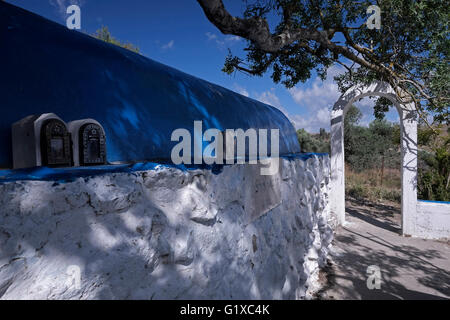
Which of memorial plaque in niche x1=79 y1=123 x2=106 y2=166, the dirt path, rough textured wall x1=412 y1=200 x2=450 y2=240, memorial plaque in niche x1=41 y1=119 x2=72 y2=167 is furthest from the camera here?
rough textured wall x1=412 y1=200 x2=450 y2=240

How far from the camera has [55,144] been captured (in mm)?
1283

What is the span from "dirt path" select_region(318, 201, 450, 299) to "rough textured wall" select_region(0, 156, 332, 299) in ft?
7.40

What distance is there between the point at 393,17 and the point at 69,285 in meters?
6.48

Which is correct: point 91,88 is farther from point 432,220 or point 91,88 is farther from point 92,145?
point 432,220

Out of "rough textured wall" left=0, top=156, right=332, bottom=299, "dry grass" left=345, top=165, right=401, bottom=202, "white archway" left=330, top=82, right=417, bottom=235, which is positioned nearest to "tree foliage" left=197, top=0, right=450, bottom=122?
"white archway" left=330, top=82, right=417, bottom=235

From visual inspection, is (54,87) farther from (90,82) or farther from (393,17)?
(393,17)

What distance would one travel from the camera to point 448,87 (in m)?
5.45

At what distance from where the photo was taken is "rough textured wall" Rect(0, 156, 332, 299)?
871 millimetres

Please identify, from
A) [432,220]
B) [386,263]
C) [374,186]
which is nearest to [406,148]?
[432,220]

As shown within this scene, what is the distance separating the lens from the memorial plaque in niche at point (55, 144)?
4.01ft

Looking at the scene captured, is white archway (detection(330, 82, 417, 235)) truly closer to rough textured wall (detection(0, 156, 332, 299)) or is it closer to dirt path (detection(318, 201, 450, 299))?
dirt path (detection(318, 201, 450, 299))

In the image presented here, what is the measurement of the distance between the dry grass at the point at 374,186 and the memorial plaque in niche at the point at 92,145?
1123 centimetres

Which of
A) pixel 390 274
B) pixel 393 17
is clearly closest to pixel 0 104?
pixel 390 274

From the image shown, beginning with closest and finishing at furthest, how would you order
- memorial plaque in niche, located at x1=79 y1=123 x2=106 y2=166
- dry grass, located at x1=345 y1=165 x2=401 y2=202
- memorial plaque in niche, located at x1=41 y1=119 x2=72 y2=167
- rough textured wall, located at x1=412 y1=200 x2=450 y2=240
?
memorial plaque in niche, located at x1=41 y1=119 x2=72 y2=167 → memorial plaque in niche, located at x1=79 y1=123 x2=106 y2=166 → rough textured wall, located at x1=412 y1=200 x2=450 y2=240 → dry grass, located at x1=345 y1=165 x2=401 y2=202
